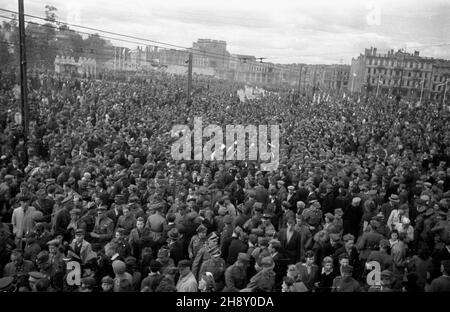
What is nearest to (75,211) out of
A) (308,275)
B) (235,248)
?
(235,248)

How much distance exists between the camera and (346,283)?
5.15 m

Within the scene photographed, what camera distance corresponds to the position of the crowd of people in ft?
17.4

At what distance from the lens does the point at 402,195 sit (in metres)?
9.23

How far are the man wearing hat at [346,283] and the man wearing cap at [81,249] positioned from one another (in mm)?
3152

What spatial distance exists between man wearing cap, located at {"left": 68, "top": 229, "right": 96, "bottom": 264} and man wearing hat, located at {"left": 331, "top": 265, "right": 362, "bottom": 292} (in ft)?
10.3

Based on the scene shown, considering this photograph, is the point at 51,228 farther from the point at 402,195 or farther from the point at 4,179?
the point at 402,195

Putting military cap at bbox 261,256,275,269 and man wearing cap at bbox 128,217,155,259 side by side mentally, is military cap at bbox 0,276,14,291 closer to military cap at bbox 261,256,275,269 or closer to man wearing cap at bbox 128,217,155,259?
man wearing cap at bbox 128,217,155,259

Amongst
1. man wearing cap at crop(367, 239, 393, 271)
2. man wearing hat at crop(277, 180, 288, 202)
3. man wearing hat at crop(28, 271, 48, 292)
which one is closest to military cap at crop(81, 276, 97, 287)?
man wearing hat at crop(28, 271, 48, 292)

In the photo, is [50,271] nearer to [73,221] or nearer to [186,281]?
[186,281]

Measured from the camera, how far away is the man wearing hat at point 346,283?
5.11 m

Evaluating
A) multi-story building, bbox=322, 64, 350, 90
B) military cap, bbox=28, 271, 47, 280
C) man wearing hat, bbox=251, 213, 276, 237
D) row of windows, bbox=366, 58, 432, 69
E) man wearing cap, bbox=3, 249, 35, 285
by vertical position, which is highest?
row of windows, bbox=366, 58, 432, 69

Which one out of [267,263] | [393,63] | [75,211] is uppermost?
[393,63]

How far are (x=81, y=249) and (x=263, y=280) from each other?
103 inches

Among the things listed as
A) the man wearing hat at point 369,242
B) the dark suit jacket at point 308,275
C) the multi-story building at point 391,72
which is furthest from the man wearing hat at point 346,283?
the multi-story building at point 391,72
